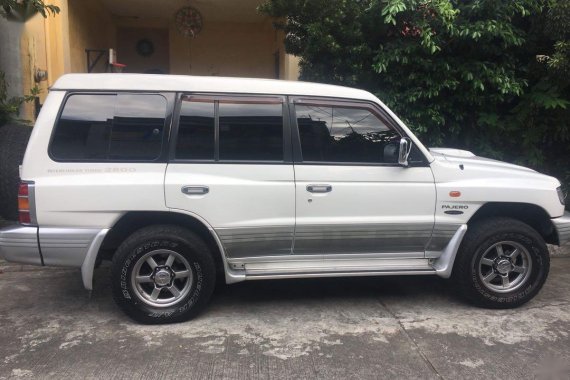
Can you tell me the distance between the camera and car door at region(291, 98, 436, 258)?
4.10 m

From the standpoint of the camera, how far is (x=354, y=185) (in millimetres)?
4129

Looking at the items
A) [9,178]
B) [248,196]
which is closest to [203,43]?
[9,178]

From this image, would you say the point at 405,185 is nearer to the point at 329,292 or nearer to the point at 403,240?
the point at 403,240

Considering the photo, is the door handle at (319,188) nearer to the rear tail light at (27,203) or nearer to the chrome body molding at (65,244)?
the chrome body molding at (65,244)

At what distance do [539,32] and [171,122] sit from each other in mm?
4987

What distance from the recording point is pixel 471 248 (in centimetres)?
429

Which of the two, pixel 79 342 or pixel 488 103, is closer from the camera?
pixel 79 342

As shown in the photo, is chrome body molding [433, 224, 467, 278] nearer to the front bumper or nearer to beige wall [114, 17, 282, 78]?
the front bumper

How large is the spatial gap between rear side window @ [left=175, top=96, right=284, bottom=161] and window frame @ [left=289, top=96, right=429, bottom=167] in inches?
4.3

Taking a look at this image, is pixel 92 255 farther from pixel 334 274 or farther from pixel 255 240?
pixel 334 274

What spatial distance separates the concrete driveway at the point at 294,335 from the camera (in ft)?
11.2

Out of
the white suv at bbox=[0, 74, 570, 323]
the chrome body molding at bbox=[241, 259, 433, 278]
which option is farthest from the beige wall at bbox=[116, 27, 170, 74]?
the chrome body molding at bbox=[241, 259, 433, 278]

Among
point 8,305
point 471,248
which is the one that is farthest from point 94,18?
point 471,248

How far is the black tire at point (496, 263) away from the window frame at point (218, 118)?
1.76 meters
